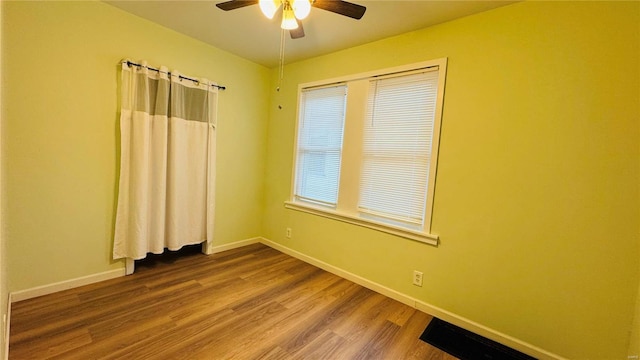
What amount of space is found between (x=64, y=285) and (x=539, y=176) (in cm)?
368

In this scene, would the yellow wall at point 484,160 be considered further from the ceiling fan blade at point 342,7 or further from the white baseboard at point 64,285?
the ceiling fan blade at point 342,7

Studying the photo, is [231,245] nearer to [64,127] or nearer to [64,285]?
[64,285]

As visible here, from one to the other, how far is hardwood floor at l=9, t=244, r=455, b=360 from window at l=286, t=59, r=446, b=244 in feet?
2.55

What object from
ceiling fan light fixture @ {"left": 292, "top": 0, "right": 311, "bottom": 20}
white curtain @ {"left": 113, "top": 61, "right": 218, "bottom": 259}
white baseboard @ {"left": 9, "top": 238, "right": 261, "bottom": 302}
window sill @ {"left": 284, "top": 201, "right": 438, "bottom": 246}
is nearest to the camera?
ceiling fan light fixture @ {"left": 292, "top": 0, "right": 311, "bottom": 20}

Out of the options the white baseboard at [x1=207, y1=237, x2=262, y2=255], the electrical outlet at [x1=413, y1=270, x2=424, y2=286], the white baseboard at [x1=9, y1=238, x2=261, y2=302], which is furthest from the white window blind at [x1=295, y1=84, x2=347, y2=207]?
the white baseboard at [x1=9, y1=238, x2=261, y2=302]

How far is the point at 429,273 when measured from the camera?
2184 millimetres

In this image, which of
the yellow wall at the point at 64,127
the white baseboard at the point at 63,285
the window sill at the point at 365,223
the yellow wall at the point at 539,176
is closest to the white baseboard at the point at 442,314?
the yellow wall at the point at 539,176

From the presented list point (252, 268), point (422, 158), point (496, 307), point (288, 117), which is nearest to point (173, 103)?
point (288, 117)

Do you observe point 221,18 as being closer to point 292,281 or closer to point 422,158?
point 422,158

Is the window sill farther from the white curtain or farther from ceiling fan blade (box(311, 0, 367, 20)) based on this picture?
ceiling fan blade (box(311, 0, 367, 20))

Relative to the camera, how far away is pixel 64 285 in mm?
2148

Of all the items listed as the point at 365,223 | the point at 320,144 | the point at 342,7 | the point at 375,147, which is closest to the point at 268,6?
the point at 342,7

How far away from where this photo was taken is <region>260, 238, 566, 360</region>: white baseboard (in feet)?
5.75

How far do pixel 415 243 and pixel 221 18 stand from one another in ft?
8.47
